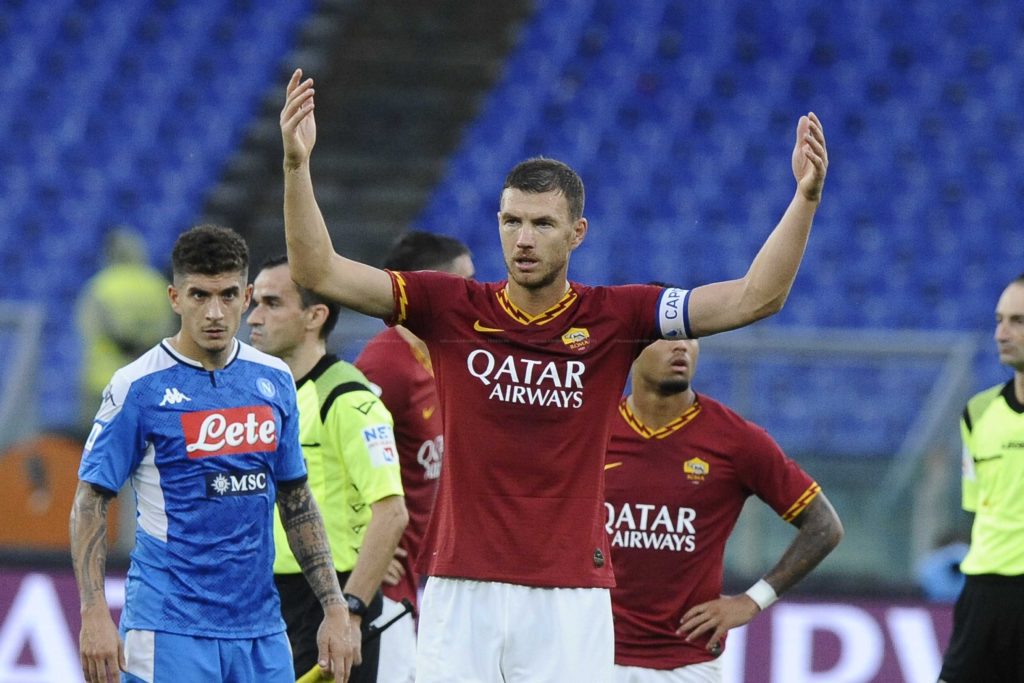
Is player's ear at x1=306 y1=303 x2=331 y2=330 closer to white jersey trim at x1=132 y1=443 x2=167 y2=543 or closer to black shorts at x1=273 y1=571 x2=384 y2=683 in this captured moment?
black shorts at x1=273 y1=571 x2=384 y2=683

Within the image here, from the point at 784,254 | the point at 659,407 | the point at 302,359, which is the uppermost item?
the point at 784,254

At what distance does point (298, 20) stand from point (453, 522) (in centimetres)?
1266

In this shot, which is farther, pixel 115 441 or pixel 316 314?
pixel 316 314

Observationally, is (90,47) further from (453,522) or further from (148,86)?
(453,522)

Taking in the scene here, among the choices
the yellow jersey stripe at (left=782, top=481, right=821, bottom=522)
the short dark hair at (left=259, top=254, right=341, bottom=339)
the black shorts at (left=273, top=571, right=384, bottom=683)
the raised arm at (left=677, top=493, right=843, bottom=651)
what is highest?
the short dark hair at (left=259, top=254, right=341, bottom=339)

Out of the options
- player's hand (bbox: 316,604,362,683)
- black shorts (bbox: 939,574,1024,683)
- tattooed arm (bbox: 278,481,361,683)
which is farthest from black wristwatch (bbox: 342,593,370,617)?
black shorts (bbox: 939,574,1024,683)

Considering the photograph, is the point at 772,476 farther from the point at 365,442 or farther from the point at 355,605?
the point at 355,605

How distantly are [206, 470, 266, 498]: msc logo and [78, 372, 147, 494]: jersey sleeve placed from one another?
0.71ft

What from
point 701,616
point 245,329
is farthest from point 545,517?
point 245,329

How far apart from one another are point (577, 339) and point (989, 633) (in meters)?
3.11

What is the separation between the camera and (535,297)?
4.40m

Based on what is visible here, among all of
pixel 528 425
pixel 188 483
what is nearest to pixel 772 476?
pixel 528 425

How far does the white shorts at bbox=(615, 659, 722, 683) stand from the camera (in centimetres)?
568

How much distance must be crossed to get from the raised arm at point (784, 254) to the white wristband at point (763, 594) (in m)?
1.97
